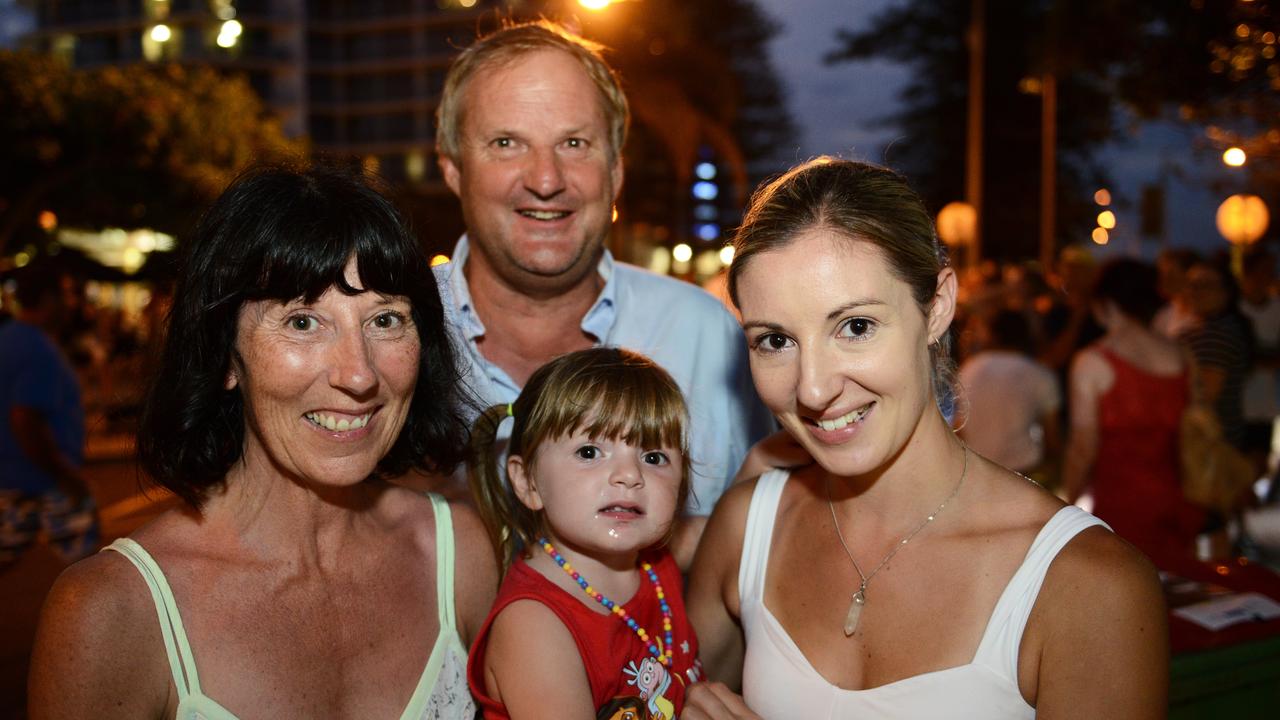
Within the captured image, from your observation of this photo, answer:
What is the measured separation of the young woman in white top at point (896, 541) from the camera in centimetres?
200

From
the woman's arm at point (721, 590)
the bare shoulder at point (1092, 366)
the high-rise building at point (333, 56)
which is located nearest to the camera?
the woman's arm at point (721, 590)

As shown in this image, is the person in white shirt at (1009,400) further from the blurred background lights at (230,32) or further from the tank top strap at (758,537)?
the blurred background lights at (230,32)

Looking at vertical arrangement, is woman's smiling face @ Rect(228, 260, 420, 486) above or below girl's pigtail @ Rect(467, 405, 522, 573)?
above

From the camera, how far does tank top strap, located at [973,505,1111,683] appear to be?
207 cm

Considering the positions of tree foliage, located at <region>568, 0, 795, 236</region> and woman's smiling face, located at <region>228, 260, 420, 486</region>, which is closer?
woman's smiling face, located at <region>228, 260, 420, 486</region>

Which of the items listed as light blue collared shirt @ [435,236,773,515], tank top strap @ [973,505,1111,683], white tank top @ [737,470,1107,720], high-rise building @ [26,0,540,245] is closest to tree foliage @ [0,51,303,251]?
light blue collared shirt @ [435,236,773,515]

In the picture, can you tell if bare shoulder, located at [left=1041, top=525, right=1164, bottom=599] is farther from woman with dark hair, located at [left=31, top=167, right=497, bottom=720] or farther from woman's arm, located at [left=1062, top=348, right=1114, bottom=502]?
woman's arm, located at [left=1062, top=348, right=1114, bottom=502]

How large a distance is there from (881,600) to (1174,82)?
6609 millimetres

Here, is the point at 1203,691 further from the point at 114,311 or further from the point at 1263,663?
the point at 114,311

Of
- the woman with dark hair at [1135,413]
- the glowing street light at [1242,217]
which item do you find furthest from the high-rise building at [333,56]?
the woman with dark hair at [1135,413]

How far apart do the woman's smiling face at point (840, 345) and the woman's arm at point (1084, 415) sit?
4.51 meters

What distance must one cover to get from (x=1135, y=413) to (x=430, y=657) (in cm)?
516

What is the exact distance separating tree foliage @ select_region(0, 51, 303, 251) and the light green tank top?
23.8 m

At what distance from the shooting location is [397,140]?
75.6 meters
